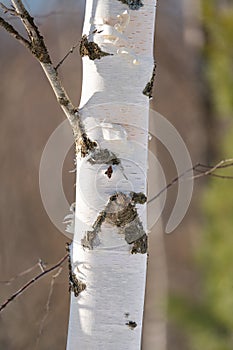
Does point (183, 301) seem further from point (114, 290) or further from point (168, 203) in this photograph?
point (114, 290)

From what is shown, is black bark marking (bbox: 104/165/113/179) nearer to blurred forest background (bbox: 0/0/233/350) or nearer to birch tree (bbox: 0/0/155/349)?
birch tree (bbox: 0/0/155/349)

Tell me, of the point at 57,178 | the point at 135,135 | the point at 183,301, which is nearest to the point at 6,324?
the point at 183,301

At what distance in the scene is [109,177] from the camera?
57cm

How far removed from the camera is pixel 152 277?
3.22 m

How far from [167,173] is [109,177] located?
2792 mm

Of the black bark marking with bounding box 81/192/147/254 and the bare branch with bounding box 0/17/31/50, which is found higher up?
the bare branch with bounding box 0/17/31/50

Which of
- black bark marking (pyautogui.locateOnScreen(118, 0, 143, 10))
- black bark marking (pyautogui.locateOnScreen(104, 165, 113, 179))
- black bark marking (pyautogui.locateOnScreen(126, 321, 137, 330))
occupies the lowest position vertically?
black bark marking (pyautogui.locateOnScreen(126, 321, 137, 330))

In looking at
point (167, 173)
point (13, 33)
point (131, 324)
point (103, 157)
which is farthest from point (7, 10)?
point (167, 173)

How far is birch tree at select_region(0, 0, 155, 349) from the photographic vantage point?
0.57 metres

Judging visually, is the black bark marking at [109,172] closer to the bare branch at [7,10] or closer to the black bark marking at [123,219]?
the black bark marking at [123,219]

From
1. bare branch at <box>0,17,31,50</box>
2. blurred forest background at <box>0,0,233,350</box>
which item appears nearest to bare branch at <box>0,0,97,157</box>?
bare branch at <box>0,17,31,50</box>

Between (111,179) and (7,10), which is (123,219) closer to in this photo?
(111,179)

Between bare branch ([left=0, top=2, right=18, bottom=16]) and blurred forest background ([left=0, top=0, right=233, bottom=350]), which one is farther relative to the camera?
blurred forest background ([left=0, top=0, right=233, bottom=350])

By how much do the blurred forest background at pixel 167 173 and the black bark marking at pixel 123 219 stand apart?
147 centimetres
